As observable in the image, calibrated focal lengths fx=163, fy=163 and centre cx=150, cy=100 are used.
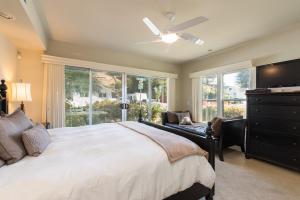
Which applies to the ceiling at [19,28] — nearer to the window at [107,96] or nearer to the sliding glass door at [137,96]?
the window at [107,96]

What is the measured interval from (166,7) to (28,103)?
3460 mm

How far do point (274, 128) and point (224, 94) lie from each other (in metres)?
1.74

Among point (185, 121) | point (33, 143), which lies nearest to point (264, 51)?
point (185, 121)

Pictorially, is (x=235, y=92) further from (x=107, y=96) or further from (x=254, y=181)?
(x=107, y=96)

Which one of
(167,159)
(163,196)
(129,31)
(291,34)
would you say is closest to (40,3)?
(129,31)

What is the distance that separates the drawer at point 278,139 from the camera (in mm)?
2752

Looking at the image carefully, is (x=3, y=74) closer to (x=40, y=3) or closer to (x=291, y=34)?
(x=40, y=3)

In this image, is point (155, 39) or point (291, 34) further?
point (155, 39)

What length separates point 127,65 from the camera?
4.85 metres

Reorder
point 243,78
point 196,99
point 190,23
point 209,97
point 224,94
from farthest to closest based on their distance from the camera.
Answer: point 196,99
point 209,97
point 224,94
point 243,78
point 190,23

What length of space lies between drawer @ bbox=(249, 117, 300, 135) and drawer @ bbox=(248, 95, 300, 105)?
0.32 meters

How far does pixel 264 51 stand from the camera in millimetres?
3609

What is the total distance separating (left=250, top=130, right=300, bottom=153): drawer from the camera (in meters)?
2.75

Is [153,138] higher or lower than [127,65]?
lower
